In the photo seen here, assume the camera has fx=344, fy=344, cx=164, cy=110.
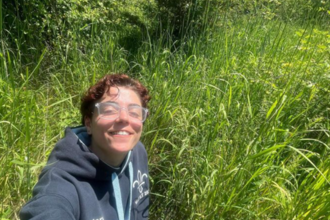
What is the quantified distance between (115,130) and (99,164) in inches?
6.1

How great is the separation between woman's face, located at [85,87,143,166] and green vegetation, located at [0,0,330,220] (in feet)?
1.29

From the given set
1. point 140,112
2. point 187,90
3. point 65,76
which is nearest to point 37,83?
point 65,76

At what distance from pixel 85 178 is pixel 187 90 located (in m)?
1.43

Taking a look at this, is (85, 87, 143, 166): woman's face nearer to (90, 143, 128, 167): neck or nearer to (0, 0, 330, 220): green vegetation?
(90, 143, 128, 167): neck

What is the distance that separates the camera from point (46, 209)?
3.63ft

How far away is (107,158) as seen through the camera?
148 cm

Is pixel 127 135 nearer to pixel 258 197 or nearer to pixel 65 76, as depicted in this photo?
pixel 258 197

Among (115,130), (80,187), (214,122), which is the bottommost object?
(214,122)

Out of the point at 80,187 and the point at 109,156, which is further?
the point at 109,156

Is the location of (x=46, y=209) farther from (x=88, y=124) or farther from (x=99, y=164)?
(x=88, y=124)

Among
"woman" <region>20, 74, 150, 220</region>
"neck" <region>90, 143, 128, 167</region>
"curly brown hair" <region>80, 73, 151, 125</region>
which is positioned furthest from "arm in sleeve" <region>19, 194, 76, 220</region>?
"curly brown hair" <region>80, 73, 151, 125</region>

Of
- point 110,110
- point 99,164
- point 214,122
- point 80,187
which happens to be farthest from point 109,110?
point 214,122

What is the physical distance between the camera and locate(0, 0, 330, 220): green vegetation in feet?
6.42

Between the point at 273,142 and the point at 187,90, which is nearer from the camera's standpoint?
the point at 273,142
